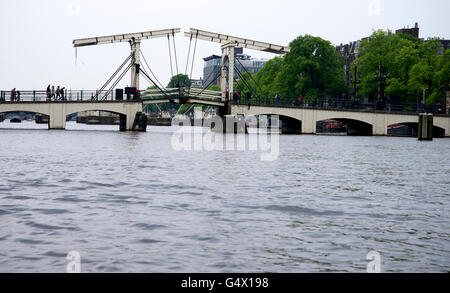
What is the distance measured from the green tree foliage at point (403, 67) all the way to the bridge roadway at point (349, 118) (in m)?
2.66

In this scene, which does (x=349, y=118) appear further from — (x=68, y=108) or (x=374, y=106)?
(x=68, y=108)

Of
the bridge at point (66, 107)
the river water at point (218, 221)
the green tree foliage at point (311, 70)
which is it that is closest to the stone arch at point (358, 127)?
the green tree foliage at point (311, 70)

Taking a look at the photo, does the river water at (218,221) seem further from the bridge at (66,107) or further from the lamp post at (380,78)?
the lamp post at (380,78)

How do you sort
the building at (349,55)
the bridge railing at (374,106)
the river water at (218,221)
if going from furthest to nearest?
the building at (349,55) < the bridge railing at (374,106) < the river water at (218,221)

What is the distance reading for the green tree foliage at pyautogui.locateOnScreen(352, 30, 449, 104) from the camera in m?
53.4

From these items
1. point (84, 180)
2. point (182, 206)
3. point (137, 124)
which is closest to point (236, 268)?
point (182, 206)

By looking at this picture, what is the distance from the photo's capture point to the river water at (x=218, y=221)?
5426 mm

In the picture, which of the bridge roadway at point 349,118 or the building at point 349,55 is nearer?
the bridge roadway at point 349,118

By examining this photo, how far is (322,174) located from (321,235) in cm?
782

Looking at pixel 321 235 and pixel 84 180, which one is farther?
pixel 84 180
